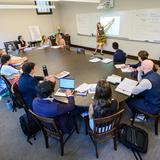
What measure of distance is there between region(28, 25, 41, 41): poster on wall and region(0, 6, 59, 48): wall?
157mm

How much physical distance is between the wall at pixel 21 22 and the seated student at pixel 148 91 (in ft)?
21.6

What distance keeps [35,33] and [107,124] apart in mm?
7104

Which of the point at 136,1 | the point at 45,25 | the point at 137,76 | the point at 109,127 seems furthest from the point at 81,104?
the point at 45,25

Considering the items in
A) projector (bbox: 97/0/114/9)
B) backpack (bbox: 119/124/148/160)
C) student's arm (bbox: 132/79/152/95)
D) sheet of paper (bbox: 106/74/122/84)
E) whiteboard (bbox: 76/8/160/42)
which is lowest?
backpack (bbox: 119/124/148/160)

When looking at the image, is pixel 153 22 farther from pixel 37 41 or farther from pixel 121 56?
pixel 37 41

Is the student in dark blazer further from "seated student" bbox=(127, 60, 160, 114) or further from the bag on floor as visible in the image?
"seated student" bbox=(127, 60, 160, 114)

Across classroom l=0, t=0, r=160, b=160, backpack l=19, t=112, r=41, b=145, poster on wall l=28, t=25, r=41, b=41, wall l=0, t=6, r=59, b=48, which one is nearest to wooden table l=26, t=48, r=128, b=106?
classroom l=0, t=0, r=160, b=160

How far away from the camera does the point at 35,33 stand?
25.2ft

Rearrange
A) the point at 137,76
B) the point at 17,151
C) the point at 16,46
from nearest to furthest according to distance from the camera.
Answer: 1. the point at 17,151
2. the point at 137,76
3. the point at 16,46

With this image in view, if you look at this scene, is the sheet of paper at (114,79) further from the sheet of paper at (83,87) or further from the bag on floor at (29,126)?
the bag on floor at (29,126)

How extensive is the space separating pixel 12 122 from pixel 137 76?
241 centimetres

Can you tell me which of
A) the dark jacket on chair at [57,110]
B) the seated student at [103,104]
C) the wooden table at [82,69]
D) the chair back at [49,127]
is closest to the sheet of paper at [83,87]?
the wooden table at [82,69]

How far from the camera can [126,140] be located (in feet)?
6.64

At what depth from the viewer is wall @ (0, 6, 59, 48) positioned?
262 inches
